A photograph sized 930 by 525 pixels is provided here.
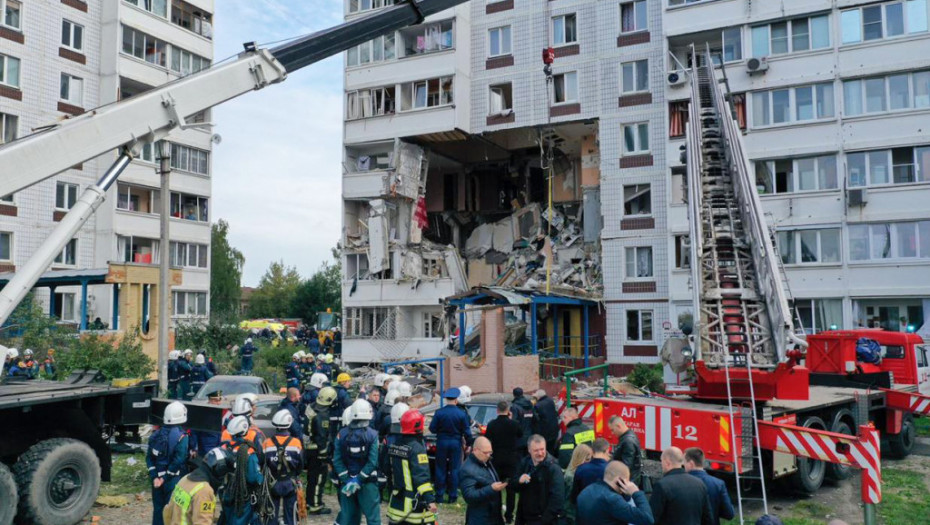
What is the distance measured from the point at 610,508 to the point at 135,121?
25.9 ft

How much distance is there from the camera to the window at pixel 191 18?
38438 mm

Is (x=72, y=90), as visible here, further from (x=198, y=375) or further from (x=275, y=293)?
(x=275, y=293)

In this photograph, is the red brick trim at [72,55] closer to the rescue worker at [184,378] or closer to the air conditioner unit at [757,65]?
the rescue worker at [184,378]

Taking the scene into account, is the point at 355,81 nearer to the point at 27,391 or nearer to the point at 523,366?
the point at 523,366

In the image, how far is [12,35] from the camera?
31.0 meters

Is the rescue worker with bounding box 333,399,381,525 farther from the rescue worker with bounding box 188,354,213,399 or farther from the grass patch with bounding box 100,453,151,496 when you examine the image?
the rescue worker with bounding box 188,354,213,399

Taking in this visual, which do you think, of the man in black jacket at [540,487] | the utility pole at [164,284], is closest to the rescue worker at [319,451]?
the man in black jacket at [540,487]

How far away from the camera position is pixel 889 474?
43.2 ft

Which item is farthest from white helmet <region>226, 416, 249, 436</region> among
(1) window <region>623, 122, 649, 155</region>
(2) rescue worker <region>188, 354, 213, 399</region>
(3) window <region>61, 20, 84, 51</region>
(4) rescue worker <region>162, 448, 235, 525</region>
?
(3) window <region>61, 20, 84, 51</region>

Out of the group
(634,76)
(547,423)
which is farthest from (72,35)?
(547,423)

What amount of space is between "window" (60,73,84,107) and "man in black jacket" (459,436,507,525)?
33041 mm

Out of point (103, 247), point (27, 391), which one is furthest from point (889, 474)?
point (103, 247)

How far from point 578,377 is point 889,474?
48.5ft

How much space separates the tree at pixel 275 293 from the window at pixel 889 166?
165 ft
